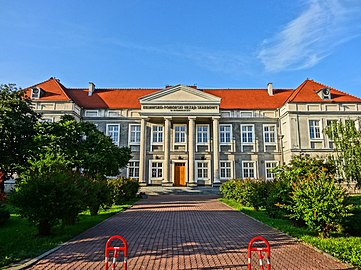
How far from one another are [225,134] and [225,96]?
21.1 feet

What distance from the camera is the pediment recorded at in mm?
33469

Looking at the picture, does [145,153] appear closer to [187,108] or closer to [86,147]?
[187,108]

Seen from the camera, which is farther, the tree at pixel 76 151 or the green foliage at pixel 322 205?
the tree at pixel 76 151

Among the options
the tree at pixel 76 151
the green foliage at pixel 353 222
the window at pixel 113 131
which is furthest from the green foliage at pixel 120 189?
the window at pixel 113 131

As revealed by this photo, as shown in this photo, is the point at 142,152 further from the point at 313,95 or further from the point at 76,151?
the point at 313,95

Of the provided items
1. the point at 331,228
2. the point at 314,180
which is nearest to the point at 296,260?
the point at 331,228

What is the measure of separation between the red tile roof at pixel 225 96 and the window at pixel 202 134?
3.60 meters

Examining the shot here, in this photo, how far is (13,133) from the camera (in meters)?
17.8

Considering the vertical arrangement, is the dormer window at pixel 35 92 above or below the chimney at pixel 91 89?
below

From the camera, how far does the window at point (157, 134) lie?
116ft

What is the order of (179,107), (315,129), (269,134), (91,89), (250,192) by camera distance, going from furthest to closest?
(91,89) → (269,134) → (179,107) → (315,129) → (250,192)

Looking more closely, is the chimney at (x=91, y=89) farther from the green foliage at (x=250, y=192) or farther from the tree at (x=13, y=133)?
the green foliage at (x=250, y=192)

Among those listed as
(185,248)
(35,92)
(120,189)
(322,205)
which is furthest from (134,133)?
(322,205)

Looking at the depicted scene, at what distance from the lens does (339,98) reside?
33250 mm
